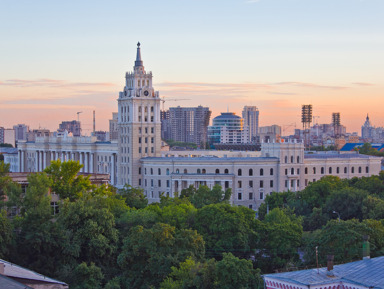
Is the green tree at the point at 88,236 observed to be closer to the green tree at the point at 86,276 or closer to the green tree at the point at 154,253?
the green tree at the point at 86,276

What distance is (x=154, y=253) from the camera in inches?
2274

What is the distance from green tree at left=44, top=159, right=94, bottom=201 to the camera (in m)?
75.1

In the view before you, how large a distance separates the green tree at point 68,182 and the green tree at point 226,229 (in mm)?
14153

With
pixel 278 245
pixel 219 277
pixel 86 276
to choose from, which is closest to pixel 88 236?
pixel 86 276

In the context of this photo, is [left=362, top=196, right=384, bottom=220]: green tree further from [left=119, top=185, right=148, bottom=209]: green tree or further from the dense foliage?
[left=119, top=185, right=148, bottom=209]: green tree

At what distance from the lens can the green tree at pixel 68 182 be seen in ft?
246

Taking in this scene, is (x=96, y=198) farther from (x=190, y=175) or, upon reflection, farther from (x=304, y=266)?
(x=190, y=175)

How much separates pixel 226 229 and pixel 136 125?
75486mm

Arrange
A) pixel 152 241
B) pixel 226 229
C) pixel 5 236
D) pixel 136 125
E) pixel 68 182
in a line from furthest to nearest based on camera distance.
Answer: pixel 136 125
pixel 68 182
pixel 226 229
pixel 5 236
pixel 152 241

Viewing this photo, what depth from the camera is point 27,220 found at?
63250 millimetres

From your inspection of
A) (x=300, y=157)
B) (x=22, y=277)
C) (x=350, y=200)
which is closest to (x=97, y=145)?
(x=300, y=157)

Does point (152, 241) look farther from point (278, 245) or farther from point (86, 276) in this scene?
point (278, 245)

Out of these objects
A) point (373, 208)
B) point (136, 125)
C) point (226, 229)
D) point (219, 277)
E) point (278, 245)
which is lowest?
point (278, 245)

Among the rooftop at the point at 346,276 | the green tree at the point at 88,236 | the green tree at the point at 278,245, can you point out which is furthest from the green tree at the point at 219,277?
the green tree at the point at 88,236
